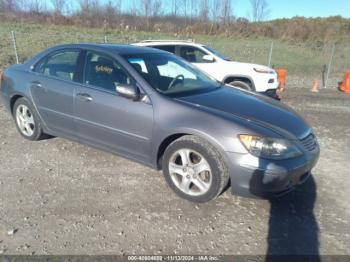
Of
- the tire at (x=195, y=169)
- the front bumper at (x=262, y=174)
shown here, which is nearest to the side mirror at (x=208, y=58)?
the tire at (x=195, y=169)

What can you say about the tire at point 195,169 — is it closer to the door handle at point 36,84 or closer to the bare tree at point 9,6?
the door handle at point 36,84

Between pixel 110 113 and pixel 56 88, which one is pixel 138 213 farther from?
pixel 56 88

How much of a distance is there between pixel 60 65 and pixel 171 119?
2040 millimetres

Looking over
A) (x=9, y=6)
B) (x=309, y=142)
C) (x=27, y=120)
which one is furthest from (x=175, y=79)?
(x=9, y=6)

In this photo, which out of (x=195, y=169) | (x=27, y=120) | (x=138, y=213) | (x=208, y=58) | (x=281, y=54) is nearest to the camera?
(x=138, y=213)

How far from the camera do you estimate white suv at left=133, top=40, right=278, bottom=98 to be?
318 inches

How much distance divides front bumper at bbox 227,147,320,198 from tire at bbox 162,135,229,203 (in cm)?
14

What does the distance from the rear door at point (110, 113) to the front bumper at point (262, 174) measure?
1.05m

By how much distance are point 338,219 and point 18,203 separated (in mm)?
3351

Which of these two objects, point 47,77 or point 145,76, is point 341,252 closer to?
point 145,76

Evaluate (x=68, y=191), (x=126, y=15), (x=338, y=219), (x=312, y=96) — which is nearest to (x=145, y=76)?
(x=68, y=191)

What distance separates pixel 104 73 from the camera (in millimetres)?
3918

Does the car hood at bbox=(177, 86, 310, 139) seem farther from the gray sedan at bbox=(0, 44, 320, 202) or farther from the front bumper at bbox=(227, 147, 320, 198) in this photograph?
the front bumper at bbox=(227, 147, 320, 198)

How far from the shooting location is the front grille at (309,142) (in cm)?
334
